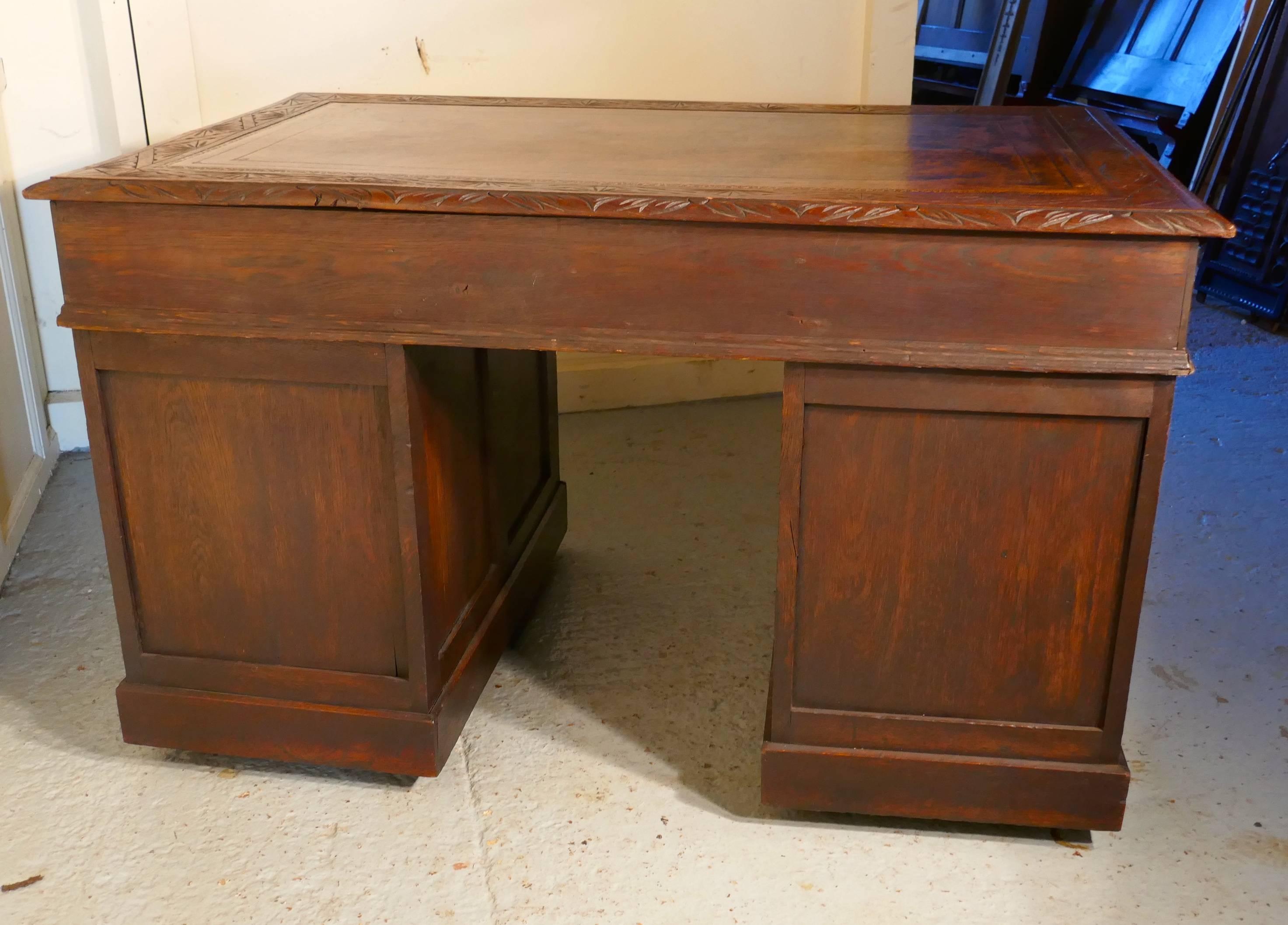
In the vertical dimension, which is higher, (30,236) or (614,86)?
(614,86)

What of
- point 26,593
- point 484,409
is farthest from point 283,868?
point 26,593

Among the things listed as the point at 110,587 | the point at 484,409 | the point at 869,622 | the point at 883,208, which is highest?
the point at 883,208

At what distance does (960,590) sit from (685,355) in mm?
549

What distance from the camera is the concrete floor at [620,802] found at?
5.79 ft

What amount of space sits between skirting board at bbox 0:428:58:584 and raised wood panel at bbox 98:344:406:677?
884mm

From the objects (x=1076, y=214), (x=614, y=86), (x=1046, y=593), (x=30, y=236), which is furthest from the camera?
(x=614, y=86)

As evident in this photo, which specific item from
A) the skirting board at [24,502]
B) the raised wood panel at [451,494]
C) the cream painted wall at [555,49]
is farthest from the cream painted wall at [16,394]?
the raised wood panel at [451,494]

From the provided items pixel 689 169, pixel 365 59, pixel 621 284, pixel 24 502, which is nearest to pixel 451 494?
pixel 621 284

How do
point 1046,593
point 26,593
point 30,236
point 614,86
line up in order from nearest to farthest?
point 1046,593
point 26,593
point 30,236
point 614,86

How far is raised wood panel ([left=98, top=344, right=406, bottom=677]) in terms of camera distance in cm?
182

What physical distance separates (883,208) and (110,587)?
77.3 inches

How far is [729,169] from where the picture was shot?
1827 mm

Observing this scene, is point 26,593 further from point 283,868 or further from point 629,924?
point 629,924

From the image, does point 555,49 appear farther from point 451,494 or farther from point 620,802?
point 620,802
